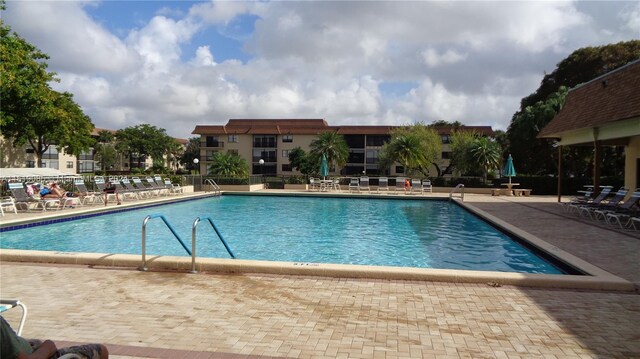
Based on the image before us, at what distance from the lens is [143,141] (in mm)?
73375

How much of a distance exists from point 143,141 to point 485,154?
60161mm

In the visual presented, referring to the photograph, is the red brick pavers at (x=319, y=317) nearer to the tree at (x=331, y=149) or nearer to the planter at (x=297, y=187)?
the planter at (x=297, y=187)

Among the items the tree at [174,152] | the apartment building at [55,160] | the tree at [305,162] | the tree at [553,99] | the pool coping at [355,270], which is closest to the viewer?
the pool coping at [355,270]

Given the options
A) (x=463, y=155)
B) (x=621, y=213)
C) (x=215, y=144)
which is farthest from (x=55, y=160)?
(x=621, y=213)

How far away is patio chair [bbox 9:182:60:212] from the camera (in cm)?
1414

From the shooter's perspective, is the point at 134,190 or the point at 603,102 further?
the point at 134,190

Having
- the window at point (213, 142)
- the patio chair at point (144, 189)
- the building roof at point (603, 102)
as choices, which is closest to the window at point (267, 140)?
the window at point (213, 142)

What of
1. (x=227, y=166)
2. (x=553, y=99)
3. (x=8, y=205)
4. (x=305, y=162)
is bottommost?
(x=8, y=205)

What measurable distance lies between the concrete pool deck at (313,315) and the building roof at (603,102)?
28.6 ft

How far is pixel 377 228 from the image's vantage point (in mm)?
13523

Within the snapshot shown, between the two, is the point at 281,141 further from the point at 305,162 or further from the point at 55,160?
the point at 55,160

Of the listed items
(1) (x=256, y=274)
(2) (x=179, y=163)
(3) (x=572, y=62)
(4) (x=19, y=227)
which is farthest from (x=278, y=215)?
(2) (x=179, y=163)

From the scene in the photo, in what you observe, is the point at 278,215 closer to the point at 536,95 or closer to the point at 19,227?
the point at 19,227

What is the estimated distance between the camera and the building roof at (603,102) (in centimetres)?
1330
